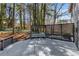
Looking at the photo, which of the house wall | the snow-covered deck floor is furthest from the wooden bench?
the house wall

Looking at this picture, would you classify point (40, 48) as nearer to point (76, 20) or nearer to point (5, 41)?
point (5, 41)

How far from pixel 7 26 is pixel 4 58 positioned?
107cm

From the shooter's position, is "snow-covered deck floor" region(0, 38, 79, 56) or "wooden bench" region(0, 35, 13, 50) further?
"wooden bench" region(0, 35, 13, 50)

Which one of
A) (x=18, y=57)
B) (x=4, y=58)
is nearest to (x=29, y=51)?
(x=18, y=57)

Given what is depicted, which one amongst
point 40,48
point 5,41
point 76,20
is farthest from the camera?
point 76,20

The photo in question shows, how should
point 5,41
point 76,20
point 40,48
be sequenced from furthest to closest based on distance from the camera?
point 76,20
point 5,41
point 40,48

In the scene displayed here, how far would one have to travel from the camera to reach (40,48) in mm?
6648

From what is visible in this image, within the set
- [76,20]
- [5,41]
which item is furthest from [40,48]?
[76,20]

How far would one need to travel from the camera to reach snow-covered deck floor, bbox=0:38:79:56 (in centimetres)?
648

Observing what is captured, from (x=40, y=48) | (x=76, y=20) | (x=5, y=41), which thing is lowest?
(x=40, y=48)

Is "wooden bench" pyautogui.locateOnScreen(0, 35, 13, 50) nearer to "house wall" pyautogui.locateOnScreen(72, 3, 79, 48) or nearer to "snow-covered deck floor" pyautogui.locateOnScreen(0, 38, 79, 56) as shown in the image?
"snow-covered deck floor" pyautogui.locateOnScreen(0, 38, 79, 56)

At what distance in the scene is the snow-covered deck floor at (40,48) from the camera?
6.48 meters

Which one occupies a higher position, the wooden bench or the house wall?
the house wall

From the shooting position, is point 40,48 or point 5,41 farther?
point 5,41
